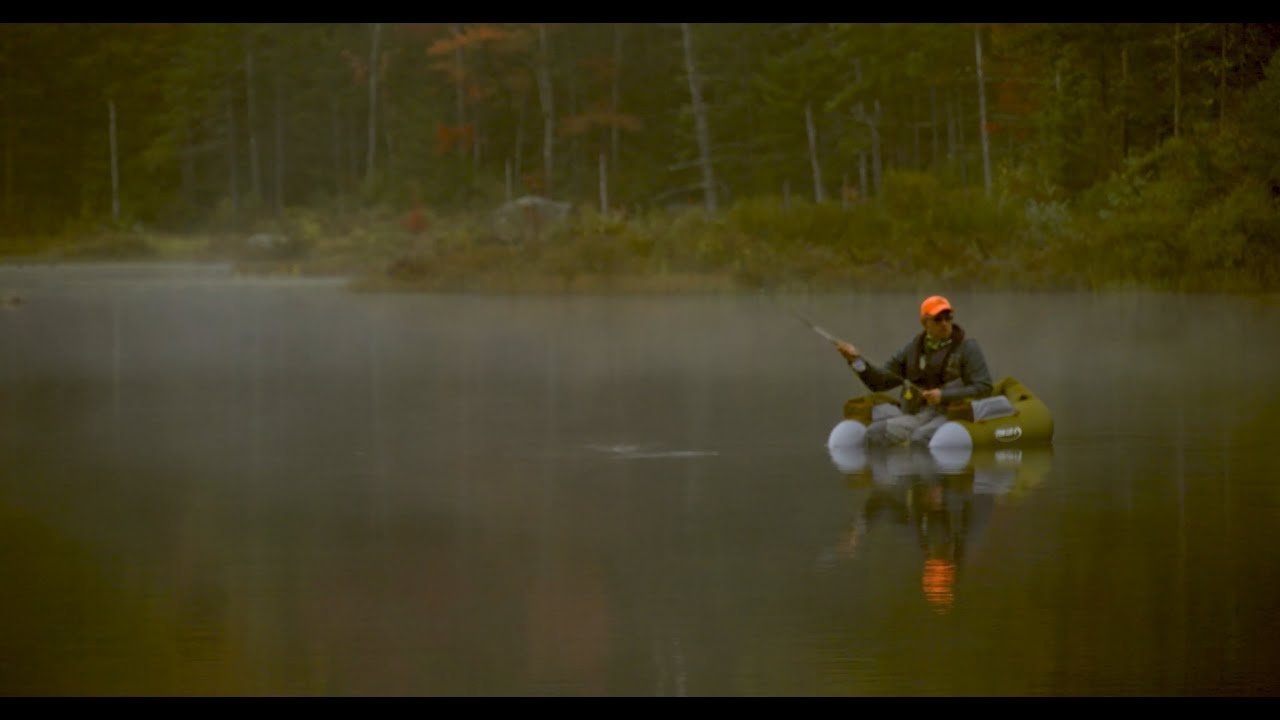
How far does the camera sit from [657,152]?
76.6 m

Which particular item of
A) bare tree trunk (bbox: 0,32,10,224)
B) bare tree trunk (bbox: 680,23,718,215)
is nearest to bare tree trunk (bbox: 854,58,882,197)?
bare tree trunk (bbox: 680,23,718,215)

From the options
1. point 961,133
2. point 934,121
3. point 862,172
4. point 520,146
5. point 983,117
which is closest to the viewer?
point 983,117

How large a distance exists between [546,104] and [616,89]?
14.2ft

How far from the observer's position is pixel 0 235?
80.7 metres

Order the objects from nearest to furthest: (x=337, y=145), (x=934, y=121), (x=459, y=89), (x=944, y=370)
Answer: (x=944, y=370), (x=934, y=121), (x=459, y=89), (x=337, y=145)

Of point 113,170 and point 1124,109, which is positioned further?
point 113,170

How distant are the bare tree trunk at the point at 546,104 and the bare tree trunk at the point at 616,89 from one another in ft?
7.15

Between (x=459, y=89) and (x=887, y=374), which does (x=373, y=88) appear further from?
(x=887, y=374)

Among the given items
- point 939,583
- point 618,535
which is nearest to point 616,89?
point 618,535

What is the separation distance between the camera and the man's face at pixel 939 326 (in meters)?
15.4

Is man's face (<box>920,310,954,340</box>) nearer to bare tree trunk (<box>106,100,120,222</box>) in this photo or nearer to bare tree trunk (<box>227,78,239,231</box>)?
bare tree trunk (<box>106,100,120,222</box>)

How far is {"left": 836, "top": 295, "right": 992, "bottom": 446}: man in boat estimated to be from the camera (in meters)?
15.4

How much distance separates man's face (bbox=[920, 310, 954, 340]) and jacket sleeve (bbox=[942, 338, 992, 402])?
0.52 feet
